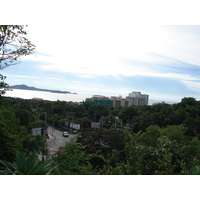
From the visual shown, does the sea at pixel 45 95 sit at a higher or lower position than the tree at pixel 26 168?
higher

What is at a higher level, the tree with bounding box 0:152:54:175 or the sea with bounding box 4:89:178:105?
the sea with bounding box 4:89:178:105

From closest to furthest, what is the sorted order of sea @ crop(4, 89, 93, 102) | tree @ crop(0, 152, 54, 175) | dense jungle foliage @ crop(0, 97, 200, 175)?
tree @ crop(0, 152, 54, 175) < dense jungle foliage @ crop(0, 97, 200, 175) < sea @ crop(4, 89, 93, 102)

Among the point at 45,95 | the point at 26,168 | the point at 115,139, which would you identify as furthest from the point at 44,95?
the point at 26,168

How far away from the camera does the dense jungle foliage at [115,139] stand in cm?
166

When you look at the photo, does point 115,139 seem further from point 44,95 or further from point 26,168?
point 26,168

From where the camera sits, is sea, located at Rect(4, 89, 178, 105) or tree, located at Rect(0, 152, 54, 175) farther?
A: sea, located at Rect(4, 89, 178, 105)

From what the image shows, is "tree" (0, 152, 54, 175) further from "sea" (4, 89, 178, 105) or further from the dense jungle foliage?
"sea" (4, 89, 178, 105)

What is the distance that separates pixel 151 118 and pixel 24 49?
5.60 m

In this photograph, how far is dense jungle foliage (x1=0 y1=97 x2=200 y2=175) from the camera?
166 cm

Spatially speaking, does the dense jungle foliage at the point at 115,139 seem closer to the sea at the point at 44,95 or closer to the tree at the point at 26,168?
the tree at the point at 26,168

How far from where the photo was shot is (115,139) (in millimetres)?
4602

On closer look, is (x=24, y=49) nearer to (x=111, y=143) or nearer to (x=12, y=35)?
(x=12, y=35)

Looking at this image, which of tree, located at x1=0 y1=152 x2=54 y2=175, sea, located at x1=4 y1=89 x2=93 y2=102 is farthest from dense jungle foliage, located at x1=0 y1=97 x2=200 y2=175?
sea, located at x1=4 y1=89 x2=93 y2=102

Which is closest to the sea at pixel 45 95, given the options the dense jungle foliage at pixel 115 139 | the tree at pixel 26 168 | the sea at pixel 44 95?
the sea at pixel 44 95
